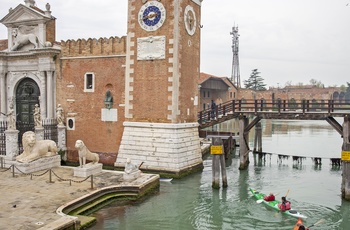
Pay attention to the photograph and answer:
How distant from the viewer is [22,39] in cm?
2019

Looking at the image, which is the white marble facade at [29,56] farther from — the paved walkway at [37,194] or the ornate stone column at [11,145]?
the paved walkway at [37,194]

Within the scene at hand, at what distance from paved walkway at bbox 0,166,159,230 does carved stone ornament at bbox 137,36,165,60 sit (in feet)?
19.0

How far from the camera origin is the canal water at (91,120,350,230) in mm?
11164

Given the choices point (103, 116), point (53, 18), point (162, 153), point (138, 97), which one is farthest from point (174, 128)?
point (53, 18)

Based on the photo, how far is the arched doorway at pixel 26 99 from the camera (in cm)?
2070

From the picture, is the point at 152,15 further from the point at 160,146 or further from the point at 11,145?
the point at 11,145

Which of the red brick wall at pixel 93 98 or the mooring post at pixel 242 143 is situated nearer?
the red brick wall at pixel 93 98

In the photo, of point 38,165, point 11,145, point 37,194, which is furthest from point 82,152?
point 11,145

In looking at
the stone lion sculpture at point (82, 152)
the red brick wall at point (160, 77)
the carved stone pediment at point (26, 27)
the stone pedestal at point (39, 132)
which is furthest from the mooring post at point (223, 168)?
the carved stone pediment at point (26, 27)

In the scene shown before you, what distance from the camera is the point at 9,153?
16.3m

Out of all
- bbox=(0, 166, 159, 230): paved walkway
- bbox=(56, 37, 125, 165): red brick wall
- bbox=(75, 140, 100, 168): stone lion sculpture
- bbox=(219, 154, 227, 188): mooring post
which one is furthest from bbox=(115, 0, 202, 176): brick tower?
bbox=(75, 140, 100, 168): stone lion sculpture

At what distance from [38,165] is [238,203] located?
8.61 m

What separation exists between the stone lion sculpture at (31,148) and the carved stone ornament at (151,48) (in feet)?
19.8

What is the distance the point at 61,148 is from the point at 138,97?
572cm
